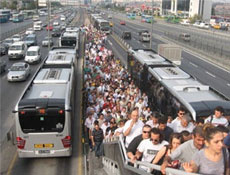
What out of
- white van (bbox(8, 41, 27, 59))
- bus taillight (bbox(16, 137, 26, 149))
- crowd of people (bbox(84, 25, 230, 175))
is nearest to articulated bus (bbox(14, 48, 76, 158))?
bus taillight (bbox(16, 137, 26, 149))

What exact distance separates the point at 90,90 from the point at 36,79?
4.03m

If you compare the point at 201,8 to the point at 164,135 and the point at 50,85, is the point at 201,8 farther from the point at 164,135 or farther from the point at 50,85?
the point at 164,135

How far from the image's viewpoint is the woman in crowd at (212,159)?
4.20 m

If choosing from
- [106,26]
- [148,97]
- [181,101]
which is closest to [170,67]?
Answer: [148,97]

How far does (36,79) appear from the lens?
14172 mm

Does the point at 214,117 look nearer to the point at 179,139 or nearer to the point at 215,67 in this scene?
the point at 179,139

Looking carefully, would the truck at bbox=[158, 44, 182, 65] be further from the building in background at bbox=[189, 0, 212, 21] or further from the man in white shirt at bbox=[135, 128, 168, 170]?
the building in background at bbox=[189, 0, 212, 21]

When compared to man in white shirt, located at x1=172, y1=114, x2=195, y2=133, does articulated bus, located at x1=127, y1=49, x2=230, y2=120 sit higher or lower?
lower

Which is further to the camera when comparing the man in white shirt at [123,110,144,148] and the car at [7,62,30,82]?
the car at [7,62,30,82]

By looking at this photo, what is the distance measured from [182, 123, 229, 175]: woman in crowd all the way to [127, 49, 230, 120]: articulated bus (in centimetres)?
650

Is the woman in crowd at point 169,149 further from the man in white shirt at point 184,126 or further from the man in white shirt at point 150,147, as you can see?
the man in white shirt at point 184,126

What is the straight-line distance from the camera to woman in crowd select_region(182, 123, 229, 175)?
420 cm

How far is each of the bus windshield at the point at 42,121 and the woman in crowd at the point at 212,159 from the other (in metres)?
7.44

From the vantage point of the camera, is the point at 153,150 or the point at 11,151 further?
the point at 11,151
